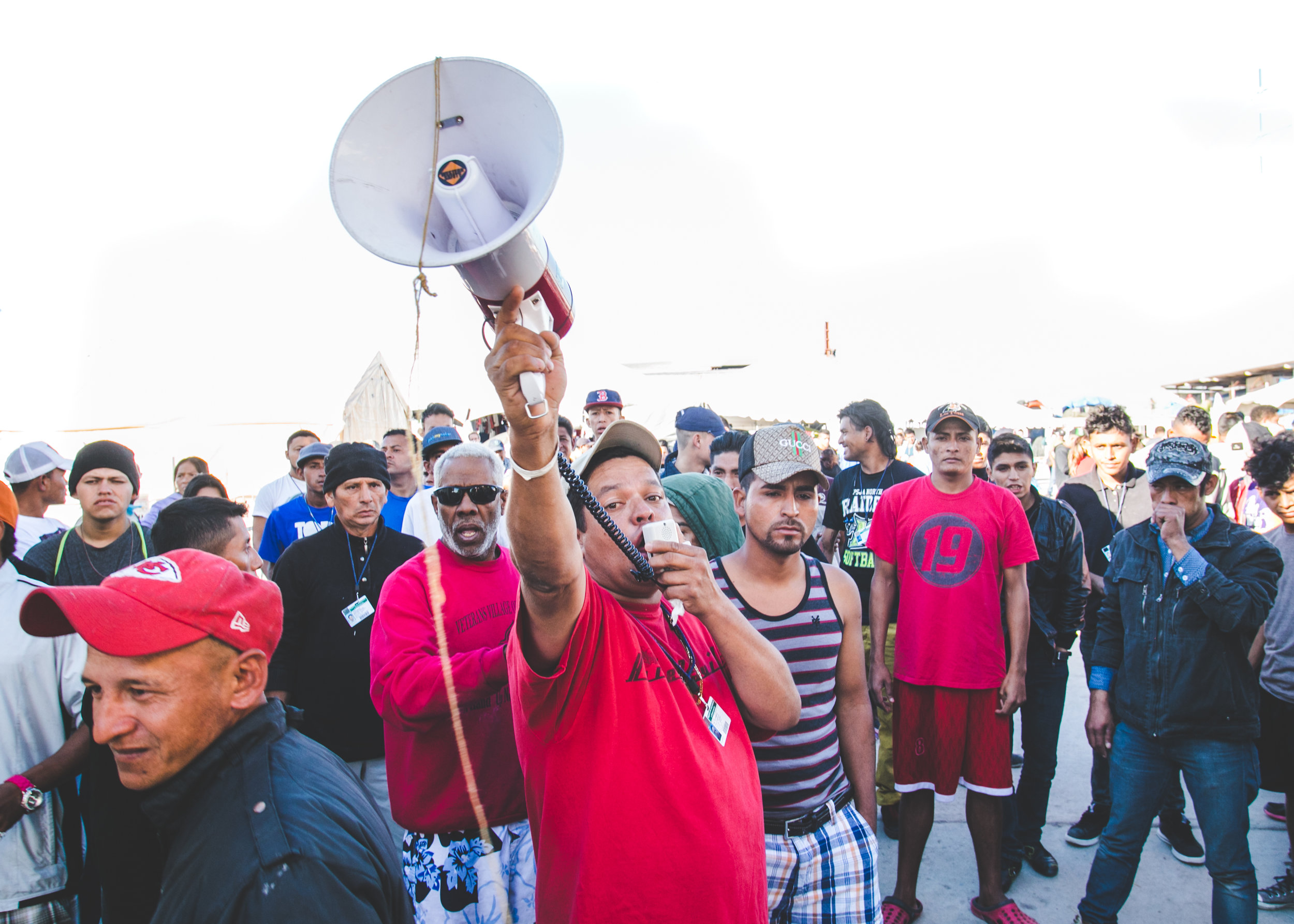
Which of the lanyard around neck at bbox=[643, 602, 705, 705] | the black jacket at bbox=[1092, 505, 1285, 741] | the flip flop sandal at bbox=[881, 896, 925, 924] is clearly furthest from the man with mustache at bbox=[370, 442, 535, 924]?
the black jacket at bbox=[1092, 505, 1285, 741]

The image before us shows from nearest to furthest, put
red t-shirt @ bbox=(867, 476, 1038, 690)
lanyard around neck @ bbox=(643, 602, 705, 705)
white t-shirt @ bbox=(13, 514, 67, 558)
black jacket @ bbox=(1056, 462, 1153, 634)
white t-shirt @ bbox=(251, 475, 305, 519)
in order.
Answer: lanyard around neck @ bbox=(643, 602, 705, 705) < red t-shirt @ bbox=(867, 476, 1038, 690) < white t-shirt @ bbox=(13, 514, 67, 558) < black jacket @ bbox=(1056, 462, 1153, 634) < white t-shirt @ bbox=(251, 475, 305, 519)

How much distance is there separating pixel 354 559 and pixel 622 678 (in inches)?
79.2

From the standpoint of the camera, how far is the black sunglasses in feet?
8.04

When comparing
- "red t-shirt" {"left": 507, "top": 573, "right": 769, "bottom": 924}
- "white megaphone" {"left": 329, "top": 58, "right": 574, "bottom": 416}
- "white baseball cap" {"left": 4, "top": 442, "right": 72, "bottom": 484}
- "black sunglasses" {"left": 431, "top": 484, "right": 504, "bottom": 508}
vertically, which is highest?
"white megaphone" {"left": 329, "top": 58, "right": 574, "bottom": 416}

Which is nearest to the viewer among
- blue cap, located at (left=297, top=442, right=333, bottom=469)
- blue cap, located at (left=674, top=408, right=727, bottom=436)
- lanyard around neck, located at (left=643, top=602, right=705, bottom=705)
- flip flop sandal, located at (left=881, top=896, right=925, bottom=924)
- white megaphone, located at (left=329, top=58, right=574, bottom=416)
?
white megaphone, located at (left=329, top=58, right=574, bottom=416)

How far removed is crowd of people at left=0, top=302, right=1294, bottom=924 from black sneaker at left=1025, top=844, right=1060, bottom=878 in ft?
0.04

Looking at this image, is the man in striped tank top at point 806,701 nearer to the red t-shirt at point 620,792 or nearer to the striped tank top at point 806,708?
the striped tank top at point 806,708

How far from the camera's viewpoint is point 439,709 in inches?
78.4

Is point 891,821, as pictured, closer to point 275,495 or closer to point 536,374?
point 536,374

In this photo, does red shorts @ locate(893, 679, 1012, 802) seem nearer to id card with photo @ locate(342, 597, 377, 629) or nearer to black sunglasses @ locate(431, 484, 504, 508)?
black sunglasses @ locate(431, 484, 504, 508)

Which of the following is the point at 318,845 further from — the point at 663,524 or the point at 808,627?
the point at 808,627

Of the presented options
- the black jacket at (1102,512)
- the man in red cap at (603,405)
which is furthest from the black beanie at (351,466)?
the black jacket at (1102,512)

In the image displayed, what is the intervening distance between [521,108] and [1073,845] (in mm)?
4180

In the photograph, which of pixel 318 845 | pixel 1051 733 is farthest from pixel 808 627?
pixel 1051 733
